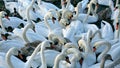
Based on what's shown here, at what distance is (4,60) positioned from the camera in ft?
29.1

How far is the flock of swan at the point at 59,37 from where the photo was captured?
8859 mm

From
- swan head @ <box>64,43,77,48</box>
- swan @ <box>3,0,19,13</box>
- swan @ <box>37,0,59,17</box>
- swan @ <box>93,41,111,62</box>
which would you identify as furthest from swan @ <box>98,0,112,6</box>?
swan head @ <box>64,43,77,48</box>

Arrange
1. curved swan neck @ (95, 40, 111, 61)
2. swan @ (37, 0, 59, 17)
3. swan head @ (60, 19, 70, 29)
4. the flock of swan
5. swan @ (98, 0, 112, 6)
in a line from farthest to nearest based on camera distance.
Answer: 1. swan @ (98, 0, 112, 6)
2. swan @ (37, 0, 59, 17)
3. swan head @ (60, 19, 70, 29)
4. curved swan neck @ (95, 40, 111, 61)
5. the flock of swan

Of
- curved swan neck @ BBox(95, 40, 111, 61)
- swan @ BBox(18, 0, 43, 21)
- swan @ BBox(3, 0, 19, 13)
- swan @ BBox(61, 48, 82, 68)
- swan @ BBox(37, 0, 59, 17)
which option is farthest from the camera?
swan @ BBox(3, 0, 19, 13)

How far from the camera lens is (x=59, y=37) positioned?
31.9ft

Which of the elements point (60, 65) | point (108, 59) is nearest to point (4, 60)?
point (60, 65)

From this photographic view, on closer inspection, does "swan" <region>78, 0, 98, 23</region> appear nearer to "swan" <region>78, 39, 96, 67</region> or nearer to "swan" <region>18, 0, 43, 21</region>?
"swan" <region>18, 0, 43, 21</region>

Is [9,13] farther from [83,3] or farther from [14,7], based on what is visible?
[83,3]

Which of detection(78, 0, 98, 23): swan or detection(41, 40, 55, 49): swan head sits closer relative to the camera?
detection(41, 40, 55, 49): swan head

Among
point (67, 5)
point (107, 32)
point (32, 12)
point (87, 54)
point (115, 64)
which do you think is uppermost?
point (67, 5)

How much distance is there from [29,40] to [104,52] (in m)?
1.77

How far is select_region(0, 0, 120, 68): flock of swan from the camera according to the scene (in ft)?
29.1

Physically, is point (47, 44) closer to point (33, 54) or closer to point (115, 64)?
point (33, 54)

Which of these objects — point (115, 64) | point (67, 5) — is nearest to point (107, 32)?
point (115, 64)
